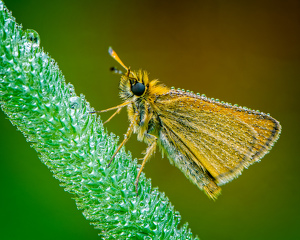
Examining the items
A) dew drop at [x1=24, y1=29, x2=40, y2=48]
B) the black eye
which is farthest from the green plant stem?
the black eye

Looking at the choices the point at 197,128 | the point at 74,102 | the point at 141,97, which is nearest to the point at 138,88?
the point at 141,97

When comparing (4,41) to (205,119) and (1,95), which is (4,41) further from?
(205,119)

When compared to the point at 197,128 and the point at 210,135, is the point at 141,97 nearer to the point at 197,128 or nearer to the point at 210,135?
the point at 197,128

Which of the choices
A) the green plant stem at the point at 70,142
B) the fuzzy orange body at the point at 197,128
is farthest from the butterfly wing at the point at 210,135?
the green plant stem at the point at 70,142

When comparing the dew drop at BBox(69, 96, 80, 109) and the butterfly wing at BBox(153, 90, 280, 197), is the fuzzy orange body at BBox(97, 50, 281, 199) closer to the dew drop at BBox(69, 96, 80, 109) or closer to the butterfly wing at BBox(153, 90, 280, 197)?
the butterfly wing at BBox(153, 90, 280, 197)

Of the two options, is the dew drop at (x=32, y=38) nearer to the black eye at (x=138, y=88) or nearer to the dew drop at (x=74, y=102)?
the dew drop at (x=74, y=102)

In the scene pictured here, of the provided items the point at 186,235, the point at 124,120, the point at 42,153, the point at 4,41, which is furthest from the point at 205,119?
the point at 124,120
